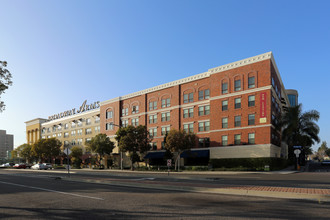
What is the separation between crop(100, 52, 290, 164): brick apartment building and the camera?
130 feet

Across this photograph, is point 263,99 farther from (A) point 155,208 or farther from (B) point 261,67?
(A) point 155,208

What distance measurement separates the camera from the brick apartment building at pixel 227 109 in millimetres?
39500

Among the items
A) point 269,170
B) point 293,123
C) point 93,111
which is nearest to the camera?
point 269,170

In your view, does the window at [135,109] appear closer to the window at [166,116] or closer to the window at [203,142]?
the window at [166,116]

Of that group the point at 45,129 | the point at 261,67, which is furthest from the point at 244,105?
the point at 45,129

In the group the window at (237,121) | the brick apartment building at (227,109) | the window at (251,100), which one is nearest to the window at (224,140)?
the brick apartment building at (227,109)

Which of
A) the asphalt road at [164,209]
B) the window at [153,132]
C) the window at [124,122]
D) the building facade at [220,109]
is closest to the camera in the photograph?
the asphalt road at [164,209]

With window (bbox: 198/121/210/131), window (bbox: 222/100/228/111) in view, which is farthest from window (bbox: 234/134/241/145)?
window (bbox: 198/121/210/131)

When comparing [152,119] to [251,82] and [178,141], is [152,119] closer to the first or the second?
[178,141]

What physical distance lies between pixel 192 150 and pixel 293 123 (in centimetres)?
1729

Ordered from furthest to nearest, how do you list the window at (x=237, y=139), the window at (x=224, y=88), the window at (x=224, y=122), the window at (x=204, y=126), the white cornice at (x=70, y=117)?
the white cornice at (x=70, y=117)
the window at (x=204, y=126)
the window at (x=224, y=88)
the window at (x=224, y=122)
the window at (x=237, y=139)

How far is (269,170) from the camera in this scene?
3734 cm

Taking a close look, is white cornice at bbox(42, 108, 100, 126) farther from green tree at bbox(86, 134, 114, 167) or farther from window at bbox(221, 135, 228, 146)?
window at bbox(221, 135, 228, 146)

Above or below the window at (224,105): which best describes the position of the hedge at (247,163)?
below
